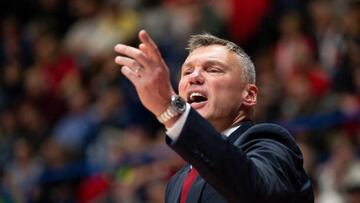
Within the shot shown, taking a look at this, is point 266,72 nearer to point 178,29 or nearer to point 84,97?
point 178,29

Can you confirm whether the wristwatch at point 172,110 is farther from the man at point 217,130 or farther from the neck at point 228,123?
the neck at point 228,123

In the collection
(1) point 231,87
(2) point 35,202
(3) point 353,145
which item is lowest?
(2) point 35,202

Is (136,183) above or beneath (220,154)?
beneath

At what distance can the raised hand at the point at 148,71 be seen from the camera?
280cm

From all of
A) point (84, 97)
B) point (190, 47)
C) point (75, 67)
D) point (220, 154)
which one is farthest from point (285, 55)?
point (220, 154)

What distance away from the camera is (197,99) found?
3.47m

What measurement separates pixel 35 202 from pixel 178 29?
8.14ft

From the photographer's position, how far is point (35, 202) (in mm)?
9203

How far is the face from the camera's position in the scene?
3453mm

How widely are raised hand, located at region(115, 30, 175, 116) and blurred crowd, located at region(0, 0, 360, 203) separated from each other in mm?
3993

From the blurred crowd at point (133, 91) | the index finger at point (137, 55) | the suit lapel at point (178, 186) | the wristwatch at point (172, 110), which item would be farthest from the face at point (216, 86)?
the blurred crowd at point (133, 91)

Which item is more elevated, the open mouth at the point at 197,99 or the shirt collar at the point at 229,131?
the open mouth at the point at 197,99

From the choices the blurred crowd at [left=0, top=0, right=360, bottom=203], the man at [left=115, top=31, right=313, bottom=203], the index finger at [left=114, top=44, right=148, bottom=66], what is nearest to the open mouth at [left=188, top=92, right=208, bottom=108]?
the man at [left=115, top=31, right=313, bottom=203]

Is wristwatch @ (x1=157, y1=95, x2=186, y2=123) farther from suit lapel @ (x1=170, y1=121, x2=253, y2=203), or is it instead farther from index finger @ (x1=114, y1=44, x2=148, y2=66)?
suit lapel @ (x1=170, y1=121, x2=253, y2=203)
